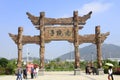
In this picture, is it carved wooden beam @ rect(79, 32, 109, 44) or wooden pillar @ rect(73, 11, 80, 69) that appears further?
carved wooden beam @ rect(79, 32, 109, 44)

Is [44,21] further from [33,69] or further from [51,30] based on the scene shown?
[33,69]

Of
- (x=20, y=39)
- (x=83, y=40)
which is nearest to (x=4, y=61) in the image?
(x=20, y=39)

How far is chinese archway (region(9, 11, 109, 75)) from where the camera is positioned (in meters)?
35.7

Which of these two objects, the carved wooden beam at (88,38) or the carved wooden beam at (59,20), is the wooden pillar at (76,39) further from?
the carved wooden beam at (88,38)

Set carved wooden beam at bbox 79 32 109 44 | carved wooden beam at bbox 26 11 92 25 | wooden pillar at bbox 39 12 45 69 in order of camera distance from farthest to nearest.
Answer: carved wooden beam at bbox 26 11 92 25, carved wooden beam at bbox 79 32 109 44, wooden pillar at bbox 39 12 45 69

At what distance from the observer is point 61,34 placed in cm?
3600

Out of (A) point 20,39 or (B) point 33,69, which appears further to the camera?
(A) point 20,39

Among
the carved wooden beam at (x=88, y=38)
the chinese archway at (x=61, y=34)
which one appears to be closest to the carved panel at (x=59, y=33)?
the chinese archway at (x=61, y=34)

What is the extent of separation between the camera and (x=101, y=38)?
118 feet

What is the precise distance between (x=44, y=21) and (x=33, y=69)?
837cm

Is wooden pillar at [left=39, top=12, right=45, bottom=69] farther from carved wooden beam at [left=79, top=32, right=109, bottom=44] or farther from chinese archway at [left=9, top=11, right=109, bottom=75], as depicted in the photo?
carved wooden beam at [left=79, top=32, right=109, bottom=44]

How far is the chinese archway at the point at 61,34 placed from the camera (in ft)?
117

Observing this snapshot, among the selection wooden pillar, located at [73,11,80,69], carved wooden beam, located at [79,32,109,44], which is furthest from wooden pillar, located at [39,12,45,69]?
carved wooden beam, located at [79,32,109,44]

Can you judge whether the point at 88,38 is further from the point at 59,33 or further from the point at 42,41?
the point at 42,41
